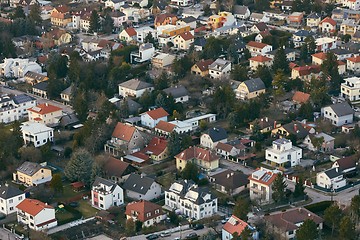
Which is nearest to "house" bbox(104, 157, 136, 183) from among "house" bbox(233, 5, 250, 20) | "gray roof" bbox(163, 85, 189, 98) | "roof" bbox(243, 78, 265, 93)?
"gray roof" bbox(163, 85, 189, 98)

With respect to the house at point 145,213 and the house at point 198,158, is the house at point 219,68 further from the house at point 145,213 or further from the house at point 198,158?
the house at point 145,213

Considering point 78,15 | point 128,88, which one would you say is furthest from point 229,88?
point 78,15

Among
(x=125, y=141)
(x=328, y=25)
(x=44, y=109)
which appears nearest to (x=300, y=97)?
(x=125, y=141)

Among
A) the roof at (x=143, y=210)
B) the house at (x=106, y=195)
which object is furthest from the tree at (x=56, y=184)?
the roof at (x=143, y=210)

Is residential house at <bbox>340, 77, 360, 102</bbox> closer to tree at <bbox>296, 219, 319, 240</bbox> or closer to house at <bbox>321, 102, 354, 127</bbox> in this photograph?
house at <bbox>321, 102, 354, 127</bbox>

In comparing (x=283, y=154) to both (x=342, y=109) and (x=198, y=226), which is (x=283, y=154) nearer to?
(x=342, y=109)
